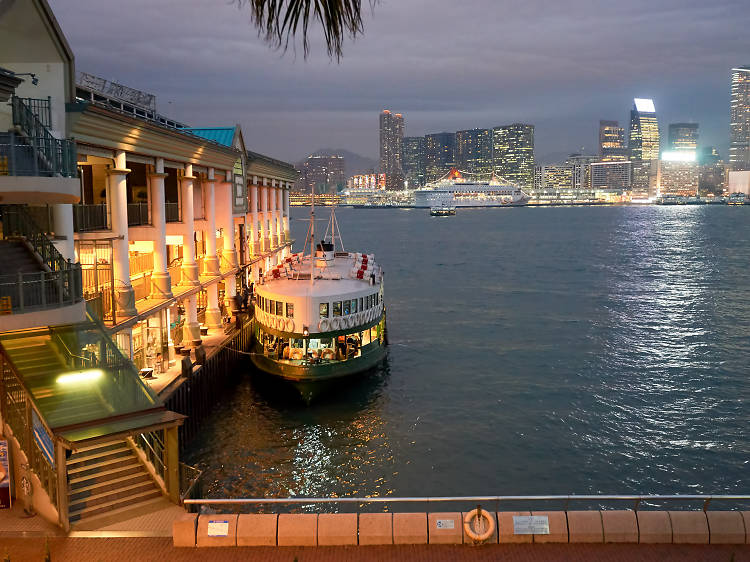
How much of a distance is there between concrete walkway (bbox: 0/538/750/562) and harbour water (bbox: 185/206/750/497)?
11634 mm

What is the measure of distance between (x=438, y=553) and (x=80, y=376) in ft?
28.8

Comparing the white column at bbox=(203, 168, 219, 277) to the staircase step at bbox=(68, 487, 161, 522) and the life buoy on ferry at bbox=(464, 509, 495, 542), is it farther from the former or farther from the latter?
the life buoy on ferry at bbox=(464, 509, 495, 542)

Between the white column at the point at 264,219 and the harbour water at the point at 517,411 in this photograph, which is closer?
the harbour water at the point at 517,411

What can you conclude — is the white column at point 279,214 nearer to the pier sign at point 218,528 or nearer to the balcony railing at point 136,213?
the balcony railing at point 136,213

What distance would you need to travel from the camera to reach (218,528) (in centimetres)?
1196

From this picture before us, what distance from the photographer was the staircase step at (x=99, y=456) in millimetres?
15008

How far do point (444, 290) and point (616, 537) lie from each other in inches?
2471

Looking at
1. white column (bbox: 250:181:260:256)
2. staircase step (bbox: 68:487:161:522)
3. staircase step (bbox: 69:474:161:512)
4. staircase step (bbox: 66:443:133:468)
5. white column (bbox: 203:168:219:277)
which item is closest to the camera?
staircase step (bbox: 68:487:161:522)

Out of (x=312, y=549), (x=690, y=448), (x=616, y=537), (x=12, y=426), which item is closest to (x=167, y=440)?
(x=12, y=426)

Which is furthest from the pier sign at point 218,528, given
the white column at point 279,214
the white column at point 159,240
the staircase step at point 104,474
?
the white column at point 279,214

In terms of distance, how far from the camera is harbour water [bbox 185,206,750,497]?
25.2 m

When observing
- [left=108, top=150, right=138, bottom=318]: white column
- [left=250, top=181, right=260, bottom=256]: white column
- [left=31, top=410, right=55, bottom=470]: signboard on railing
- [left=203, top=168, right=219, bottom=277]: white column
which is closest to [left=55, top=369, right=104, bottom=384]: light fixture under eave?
[left=31, top=410, right=55, bottom=470]: signboard on railing

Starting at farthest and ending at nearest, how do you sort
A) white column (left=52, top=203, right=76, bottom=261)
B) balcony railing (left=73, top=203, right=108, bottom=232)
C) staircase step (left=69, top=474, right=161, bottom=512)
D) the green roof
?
the green roof, balcony railing (left=73, top=203, right=108, bottom=232), white column (left=52, top=203, right=76, bottom=261), staircase step (left=69, top=474, right=161, bottom=512)

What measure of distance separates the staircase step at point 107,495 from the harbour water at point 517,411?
8.83m
